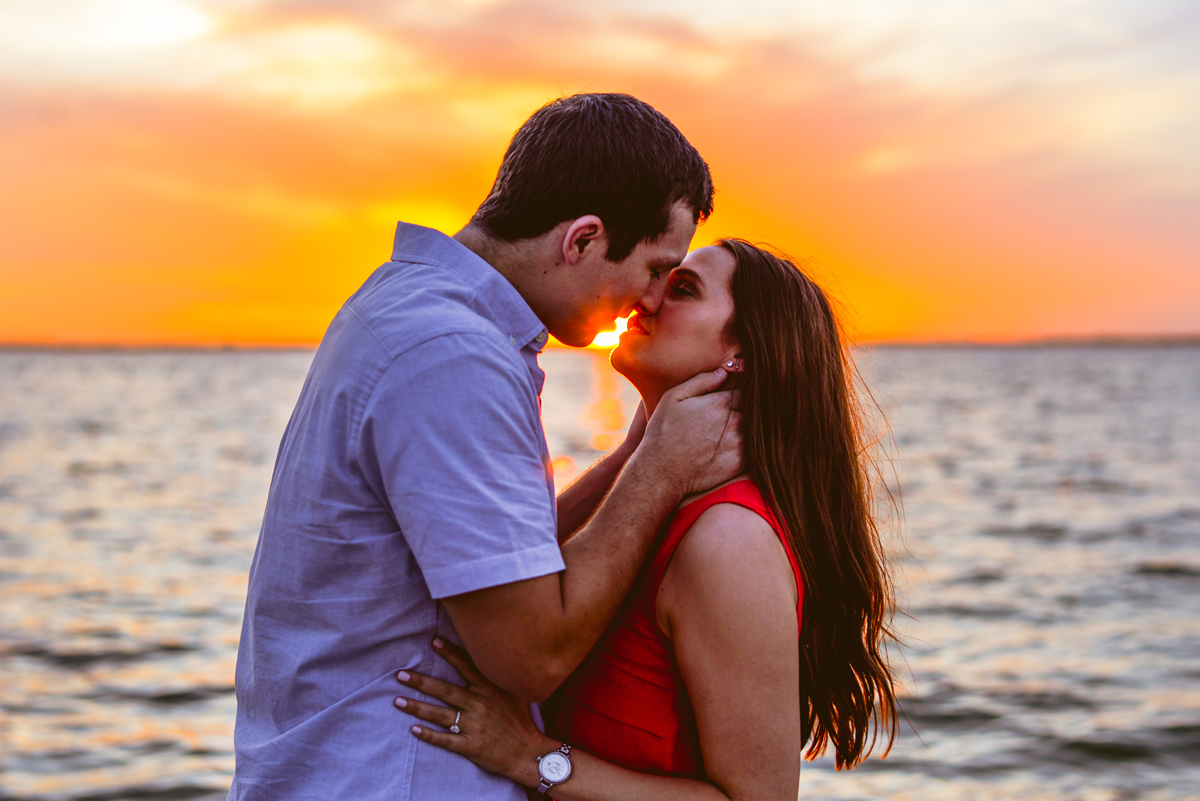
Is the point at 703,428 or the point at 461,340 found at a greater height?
the point at 461,340

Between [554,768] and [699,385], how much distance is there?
3.16 feet

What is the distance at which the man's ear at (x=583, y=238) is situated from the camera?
6.32 ft

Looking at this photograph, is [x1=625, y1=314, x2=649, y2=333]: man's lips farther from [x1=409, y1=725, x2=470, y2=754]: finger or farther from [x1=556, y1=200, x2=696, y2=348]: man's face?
[x1=409, y1=725, x2=470, y2=754]: finger

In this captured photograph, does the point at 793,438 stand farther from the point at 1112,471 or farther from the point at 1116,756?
the point at 1112,471

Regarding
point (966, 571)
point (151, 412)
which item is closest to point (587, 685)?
point (966, 571)

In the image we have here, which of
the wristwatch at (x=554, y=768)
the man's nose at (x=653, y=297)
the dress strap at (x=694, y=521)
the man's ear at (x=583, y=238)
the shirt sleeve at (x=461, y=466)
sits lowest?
the wristwatch at (x=554, y=768)

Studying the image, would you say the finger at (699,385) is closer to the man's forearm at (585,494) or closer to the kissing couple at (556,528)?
the kissing couple at (556,528)

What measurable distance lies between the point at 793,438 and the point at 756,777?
2.68 ft

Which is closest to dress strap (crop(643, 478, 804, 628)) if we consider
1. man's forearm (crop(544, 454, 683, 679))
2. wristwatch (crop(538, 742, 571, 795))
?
man's forearm (crop(544, 454, 683, 679))

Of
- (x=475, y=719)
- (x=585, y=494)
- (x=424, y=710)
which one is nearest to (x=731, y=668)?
(x=475, y=719)

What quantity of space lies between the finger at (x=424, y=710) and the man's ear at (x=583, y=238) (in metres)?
0.94

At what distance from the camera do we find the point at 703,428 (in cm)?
220

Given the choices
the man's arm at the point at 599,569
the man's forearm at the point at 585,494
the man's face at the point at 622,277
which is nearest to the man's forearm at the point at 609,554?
the man's arm at the point at 599,569

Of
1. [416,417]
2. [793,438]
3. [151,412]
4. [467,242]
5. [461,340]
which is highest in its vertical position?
[467,242]
